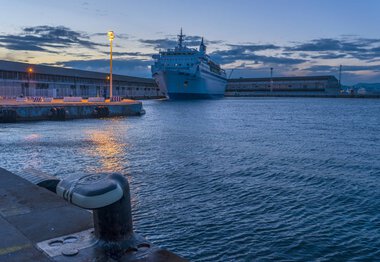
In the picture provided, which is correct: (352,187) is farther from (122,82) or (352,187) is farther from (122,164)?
(122,82)

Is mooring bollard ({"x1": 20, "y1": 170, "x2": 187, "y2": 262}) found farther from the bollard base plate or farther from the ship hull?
the ship hull

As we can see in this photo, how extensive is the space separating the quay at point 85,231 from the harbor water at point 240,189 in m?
0.80

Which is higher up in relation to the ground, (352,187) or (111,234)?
(111,234)

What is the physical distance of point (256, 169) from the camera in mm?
20469

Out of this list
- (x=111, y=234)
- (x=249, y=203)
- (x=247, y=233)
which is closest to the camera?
(x=111, y=234)

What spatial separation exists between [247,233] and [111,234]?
→ 20.2 ft

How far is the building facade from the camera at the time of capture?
81.8m

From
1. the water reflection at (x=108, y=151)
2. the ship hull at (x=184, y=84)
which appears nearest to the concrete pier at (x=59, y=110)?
the water reflection at (x=108, y=151)

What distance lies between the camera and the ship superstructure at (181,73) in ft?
429

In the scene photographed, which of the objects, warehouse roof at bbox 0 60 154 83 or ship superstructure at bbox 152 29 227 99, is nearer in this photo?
warehouse roof at bbox 0 60 154 83

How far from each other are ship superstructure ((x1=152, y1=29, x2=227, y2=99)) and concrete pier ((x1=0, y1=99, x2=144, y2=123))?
64.6 metres

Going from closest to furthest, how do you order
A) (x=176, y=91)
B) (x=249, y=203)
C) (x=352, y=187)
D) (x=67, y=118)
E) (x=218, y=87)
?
1. (x=249, y=203)
2. (x=352, y=187)
3. (x=67, y=118)
4. (x=176, y=91)
5. (x=218, y=87)

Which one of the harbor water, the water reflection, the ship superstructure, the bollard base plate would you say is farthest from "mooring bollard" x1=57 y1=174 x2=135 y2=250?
the ship superstructure

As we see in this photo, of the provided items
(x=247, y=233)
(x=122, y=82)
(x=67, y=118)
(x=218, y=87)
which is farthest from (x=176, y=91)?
(x=247, y=233)
